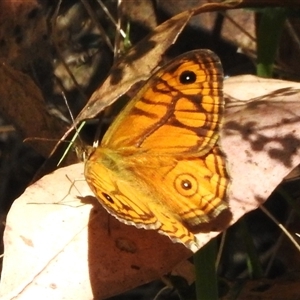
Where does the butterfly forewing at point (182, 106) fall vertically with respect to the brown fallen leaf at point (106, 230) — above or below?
above

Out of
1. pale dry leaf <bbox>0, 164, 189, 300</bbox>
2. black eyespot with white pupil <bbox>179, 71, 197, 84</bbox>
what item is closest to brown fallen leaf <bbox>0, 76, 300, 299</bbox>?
pale dry leaf <bbox>0, 164, 189, 300</bbox>

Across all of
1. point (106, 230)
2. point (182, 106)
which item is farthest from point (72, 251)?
point (182, 106)

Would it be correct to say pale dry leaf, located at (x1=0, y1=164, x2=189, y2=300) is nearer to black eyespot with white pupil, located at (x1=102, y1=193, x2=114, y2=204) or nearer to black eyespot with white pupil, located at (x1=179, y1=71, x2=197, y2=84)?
black eyespot with white pupil, located at (x1=102, y1=193, x2=114, y2=204)

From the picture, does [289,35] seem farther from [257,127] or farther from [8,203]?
[8,203]

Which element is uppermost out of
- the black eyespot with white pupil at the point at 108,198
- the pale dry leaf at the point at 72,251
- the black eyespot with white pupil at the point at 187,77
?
the black eyespot with white pupil at the point at 187,77

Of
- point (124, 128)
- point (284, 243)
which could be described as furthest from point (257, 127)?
point (284, 243)

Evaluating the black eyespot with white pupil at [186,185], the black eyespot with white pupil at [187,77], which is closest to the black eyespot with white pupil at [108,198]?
the black eyespot with white pupil at [186,185]

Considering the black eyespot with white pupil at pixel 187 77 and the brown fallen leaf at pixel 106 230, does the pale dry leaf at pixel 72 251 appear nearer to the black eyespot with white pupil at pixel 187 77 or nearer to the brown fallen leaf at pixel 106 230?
the brown fallen leaf at pixel 106 230
